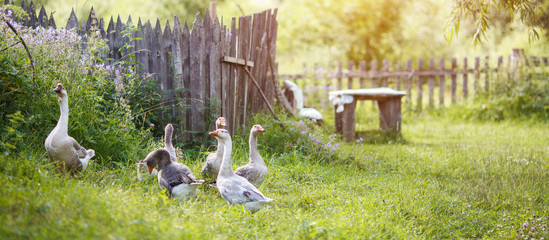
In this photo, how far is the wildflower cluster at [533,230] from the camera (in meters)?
4.16

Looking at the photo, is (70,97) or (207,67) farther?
(207,67)

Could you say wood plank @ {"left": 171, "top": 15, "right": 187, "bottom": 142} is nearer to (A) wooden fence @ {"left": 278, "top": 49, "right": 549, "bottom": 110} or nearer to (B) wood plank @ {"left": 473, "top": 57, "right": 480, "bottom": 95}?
(A) wooden fence @ {"left": 278, "top": 49, "right": 549, "bottom": 110}

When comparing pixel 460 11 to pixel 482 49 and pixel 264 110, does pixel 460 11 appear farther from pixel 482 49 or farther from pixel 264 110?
pixel 482 49

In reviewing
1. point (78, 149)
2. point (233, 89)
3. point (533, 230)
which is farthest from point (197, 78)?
point (533, 230)

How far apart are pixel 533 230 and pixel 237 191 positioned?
2.83 meters

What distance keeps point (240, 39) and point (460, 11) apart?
3262mm

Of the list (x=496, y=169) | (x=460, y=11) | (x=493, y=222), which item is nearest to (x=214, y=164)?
(x=493, y=222)

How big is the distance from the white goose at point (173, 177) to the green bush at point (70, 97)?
66cm

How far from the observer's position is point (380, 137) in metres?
9.14

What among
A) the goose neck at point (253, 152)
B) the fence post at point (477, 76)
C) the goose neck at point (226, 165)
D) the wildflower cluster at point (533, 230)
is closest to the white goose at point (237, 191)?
the goose neck at point (226, 165)

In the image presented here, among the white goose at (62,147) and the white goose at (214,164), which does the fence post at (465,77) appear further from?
the white goose at (62,147)

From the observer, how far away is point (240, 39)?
7.17 metres

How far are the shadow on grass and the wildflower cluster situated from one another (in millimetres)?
4345

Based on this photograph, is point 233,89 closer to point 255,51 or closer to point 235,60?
point 235,60
